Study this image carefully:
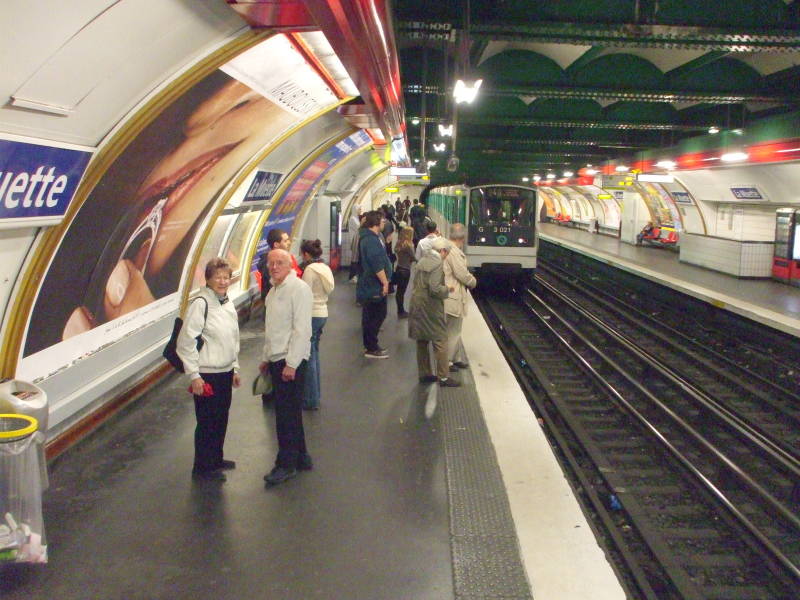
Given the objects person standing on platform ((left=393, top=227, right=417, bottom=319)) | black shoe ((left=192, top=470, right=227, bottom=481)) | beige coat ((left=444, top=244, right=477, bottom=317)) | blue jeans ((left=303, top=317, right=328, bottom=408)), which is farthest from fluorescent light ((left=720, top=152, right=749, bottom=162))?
black shoe ((left=192, top=470, right=227, bottom=481))

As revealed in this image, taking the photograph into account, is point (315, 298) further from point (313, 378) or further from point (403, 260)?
point (403, 260)

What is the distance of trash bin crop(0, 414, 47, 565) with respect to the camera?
3.19 m

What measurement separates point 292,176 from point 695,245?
12.8 meters

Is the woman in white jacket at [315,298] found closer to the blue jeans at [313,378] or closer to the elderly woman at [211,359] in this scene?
the blue jeans at [313,378]

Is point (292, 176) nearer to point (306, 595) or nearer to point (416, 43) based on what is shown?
point (416, 43)

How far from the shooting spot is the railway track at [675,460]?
15.9 feet

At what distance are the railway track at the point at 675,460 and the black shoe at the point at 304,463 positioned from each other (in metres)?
2.20

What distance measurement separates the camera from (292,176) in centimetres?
1034

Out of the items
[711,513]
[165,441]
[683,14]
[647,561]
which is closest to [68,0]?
[165,441]

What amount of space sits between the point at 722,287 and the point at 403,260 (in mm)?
8173

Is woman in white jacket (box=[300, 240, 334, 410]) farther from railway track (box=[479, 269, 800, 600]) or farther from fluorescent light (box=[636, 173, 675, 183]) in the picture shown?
fluorescent light (box=[636, 173, 675, 183])

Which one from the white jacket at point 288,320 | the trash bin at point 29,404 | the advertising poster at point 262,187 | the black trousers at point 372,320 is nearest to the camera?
the trash bin at point 29,404

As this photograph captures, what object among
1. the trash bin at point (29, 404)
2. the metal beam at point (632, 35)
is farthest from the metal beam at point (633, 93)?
the trash bin at point (29, 404)

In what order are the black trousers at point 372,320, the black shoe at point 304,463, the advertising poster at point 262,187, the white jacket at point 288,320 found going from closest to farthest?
1. the white jacket at point 288,320
2. the black shoe at point 304,463
3. the black trousers at point 372,320
4. the advertising poster at point 262,187
